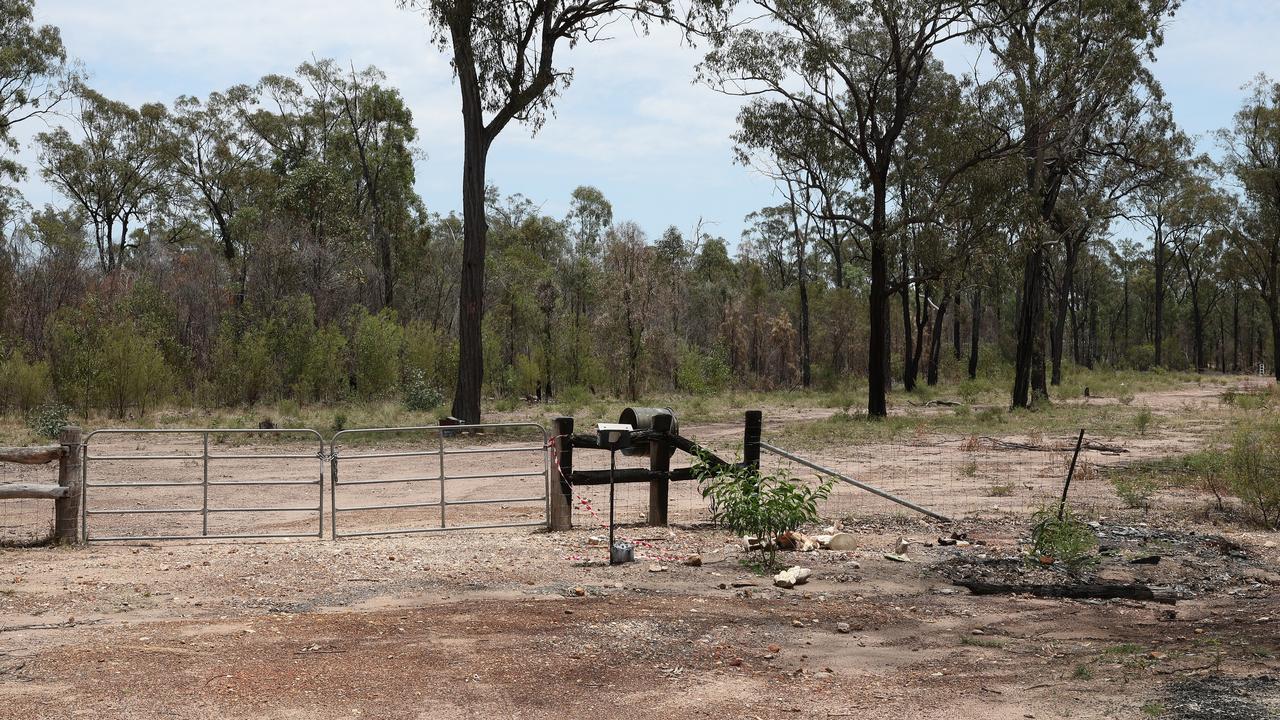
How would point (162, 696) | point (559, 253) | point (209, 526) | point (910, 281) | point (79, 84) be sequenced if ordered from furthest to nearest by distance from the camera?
point (559, 253), point (79, 84), point (910, 281), point (209, 526), point (162, 696)

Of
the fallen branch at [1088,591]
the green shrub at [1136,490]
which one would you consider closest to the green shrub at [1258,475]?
the green shrub at [1136,490]

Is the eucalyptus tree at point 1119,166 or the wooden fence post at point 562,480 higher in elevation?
the eucalyptus tree at point 1119,166

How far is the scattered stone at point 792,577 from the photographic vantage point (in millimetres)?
8727

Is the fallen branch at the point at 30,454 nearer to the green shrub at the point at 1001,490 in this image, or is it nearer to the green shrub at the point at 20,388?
the green shrub at the point at 1001,490

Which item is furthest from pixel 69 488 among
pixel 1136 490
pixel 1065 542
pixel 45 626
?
pixel 1136 490

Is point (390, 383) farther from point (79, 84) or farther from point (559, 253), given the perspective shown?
point (559, 253)

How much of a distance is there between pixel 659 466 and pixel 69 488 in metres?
5.85

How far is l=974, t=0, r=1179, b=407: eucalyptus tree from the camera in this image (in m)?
30.5

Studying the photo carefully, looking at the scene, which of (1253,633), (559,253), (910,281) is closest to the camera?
(1253,633)

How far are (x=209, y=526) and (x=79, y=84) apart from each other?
36.0 meters

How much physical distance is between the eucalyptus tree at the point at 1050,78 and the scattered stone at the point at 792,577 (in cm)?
2349

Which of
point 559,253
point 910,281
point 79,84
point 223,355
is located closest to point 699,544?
point 910,281

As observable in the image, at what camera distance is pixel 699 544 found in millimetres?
10508

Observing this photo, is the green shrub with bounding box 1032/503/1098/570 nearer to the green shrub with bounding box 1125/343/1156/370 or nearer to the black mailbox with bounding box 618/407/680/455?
the black mailbox with bounding box 618/407/680/455
